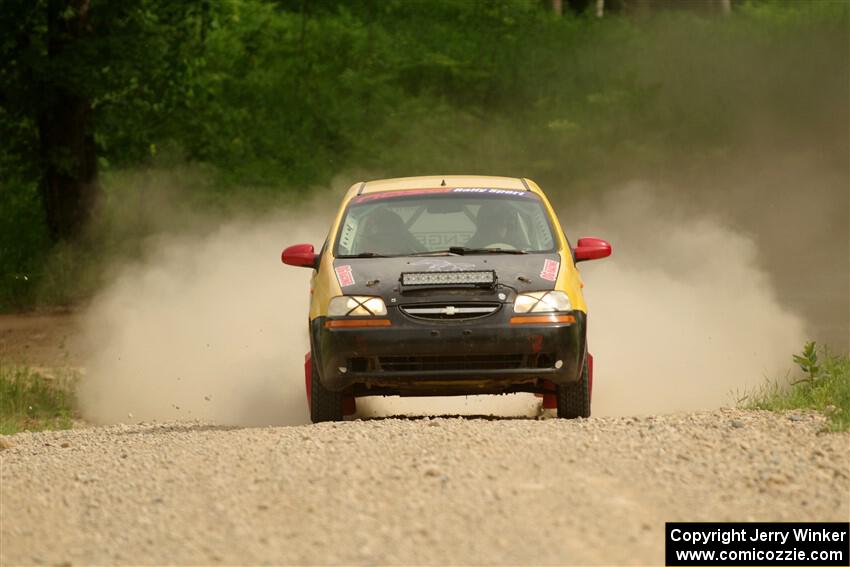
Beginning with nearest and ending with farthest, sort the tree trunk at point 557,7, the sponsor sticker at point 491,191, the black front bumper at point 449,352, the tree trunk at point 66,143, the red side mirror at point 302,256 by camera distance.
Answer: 1. the black front bumper at point 449,352
2. the red side mirror at point 302,256
3. the sponsor sticker at point 491,191
4. the tree trunk at point 66,143
5. the tree trunk at point 557,7

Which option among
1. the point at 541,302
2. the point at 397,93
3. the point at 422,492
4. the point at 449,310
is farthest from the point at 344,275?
the point at 397,93

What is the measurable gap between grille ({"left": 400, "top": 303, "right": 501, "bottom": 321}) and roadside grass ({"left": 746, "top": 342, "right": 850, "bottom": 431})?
6.75 feet

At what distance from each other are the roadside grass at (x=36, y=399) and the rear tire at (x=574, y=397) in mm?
5589

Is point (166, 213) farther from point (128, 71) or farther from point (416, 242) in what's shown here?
point (416, 242)

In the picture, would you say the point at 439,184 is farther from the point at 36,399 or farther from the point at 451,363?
the point at 36,399

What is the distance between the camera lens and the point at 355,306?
35.6ft

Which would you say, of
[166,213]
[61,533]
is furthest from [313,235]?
[61,533]

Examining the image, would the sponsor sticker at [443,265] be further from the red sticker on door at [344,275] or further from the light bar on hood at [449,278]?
the red sticker on door at [344,275]

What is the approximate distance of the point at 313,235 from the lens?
24953 millimetres

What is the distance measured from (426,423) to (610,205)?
58.6 ft

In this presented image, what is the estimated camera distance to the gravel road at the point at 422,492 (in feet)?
24.2

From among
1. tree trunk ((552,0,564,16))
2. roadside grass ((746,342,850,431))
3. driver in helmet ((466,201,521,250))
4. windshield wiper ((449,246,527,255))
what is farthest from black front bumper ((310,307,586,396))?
tree trunk ((552,0,564,16))

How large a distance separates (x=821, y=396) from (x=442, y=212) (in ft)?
9.92

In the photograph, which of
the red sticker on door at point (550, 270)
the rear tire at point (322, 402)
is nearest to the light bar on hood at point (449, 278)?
the red sticker on door at point (550, 270)
